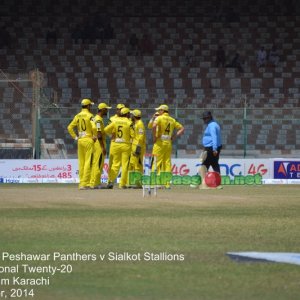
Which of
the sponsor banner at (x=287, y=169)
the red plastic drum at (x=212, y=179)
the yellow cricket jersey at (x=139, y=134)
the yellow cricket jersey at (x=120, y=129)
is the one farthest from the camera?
the sponsor banner at (x=287, y=169)

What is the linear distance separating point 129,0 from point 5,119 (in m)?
11.4

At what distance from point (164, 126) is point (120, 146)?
142 cm

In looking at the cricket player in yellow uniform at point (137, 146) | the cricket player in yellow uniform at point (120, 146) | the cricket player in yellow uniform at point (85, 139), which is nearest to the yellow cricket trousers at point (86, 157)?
the cricket player in yellow uniform at point (85, 139)

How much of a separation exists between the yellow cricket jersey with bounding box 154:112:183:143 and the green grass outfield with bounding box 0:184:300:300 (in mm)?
6134

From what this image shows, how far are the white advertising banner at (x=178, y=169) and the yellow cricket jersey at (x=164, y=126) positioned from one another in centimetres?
674

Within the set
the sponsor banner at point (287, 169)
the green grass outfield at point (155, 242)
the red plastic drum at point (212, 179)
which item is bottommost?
the green grass outfield at point (155, 242)

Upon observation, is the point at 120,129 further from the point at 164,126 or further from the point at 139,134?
the point at 164,126

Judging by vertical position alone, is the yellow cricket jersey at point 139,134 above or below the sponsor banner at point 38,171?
above

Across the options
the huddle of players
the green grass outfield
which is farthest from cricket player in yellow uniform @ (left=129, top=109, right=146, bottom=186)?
the green grass outfield

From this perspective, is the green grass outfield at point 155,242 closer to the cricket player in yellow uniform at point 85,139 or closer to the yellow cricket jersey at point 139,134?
the cricket player in yellow uniform at point 85,139

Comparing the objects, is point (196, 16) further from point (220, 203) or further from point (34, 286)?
point (34, 286)

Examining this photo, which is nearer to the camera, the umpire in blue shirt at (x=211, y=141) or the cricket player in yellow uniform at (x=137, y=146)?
the umpire in blue shirt at (x=211, y=141)

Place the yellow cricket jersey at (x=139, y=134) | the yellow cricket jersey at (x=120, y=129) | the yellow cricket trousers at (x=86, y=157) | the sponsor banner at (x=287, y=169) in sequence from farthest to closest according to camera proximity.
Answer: the sponsor banner at (x=287, y=169), the yellow cricket jersey at (x=139, y=134), the yellow cricket jersey at (x=120, y=129), the yellow cricket trousers at (x=86, y=157)

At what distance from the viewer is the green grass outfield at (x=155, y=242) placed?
959 cm
